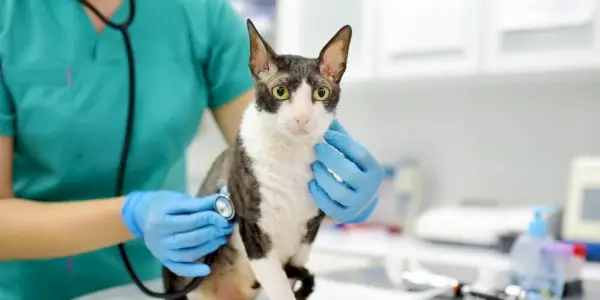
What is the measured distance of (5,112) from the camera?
2.94ft

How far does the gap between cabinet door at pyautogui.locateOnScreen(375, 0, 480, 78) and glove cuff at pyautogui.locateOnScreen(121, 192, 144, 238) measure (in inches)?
45.7

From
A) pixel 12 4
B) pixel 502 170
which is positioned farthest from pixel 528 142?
pixel 12 4

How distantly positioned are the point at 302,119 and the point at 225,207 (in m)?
0.15

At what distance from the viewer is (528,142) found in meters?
1.87

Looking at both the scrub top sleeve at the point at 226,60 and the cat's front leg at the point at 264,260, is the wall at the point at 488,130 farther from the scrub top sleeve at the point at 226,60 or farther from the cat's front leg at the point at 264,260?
the cat's front leg at the point at 264,260

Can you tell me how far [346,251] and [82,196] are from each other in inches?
35.9

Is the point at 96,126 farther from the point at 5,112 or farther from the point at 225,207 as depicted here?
the point at 225,207

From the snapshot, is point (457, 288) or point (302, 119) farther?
point (457, 288)

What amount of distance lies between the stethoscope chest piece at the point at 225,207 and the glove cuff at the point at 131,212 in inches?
6.1

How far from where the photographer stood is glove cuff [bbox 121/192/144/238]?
82 cm

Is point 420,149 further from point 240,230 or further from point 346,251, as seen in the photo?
point 240,230

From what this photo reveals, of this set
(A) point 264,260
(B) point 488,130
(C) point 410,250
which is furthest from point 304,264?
(B) point 488,130

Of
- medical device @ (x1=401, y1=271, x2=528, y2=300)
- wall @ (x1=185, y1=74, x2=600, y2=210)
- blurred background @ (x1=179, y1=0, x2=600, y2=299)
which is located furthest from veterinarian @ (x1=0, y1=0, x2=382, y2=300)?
wall @ (x1=185, y1=74, x2=600, y2=210)

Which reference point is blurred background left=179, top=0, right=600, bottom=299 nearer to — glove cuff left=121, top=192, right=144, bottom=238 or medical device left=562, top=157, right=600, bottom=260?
medical device left=562, top=157, right=600, bottom=260
